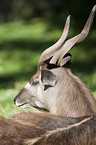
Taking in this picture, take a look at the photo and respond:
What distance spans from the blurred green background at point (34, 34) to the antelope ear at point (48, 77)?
11.3 feet

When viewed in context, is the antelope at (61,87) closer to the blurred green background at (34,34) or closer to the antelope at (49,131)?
the antelope at (49,131)

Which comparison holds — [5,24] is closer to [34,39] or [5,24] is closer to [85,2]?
[34,39]

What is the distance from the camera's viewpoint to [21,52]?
11688 mm

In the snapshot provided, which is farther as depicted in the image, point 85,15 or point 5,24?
point 5,24

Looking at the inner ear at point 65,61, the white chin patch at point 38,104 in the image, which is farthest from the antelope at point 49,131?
the inner ear at point 65,61

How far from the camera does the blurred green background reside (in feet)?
32.4

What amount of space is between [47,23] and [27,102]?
10.4m

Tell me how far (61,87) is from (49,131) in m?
0.89

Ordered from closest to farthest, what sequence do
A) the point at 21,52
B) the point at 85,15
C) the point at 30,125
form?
1. the point at 30,125
2. the point at 21,52
3. the point at 85,15

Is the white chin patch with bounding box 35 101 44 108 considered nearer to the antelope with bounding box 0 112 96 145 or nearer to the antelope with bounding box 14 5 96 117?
the antelope with bounding box 14 5 96 117

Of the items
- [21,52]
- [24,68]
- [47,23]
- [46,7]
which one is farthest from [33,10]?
[24,68]

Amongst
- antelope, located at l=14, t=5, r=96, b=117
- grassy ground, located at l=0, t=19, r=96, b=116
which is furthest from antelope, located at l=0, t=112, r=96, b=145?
grassy ground, located at l=0, t=19, r=96, b=116

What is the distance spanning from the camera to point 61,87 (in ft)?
11.7

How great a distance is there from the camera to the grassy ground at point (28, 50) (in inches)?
358
